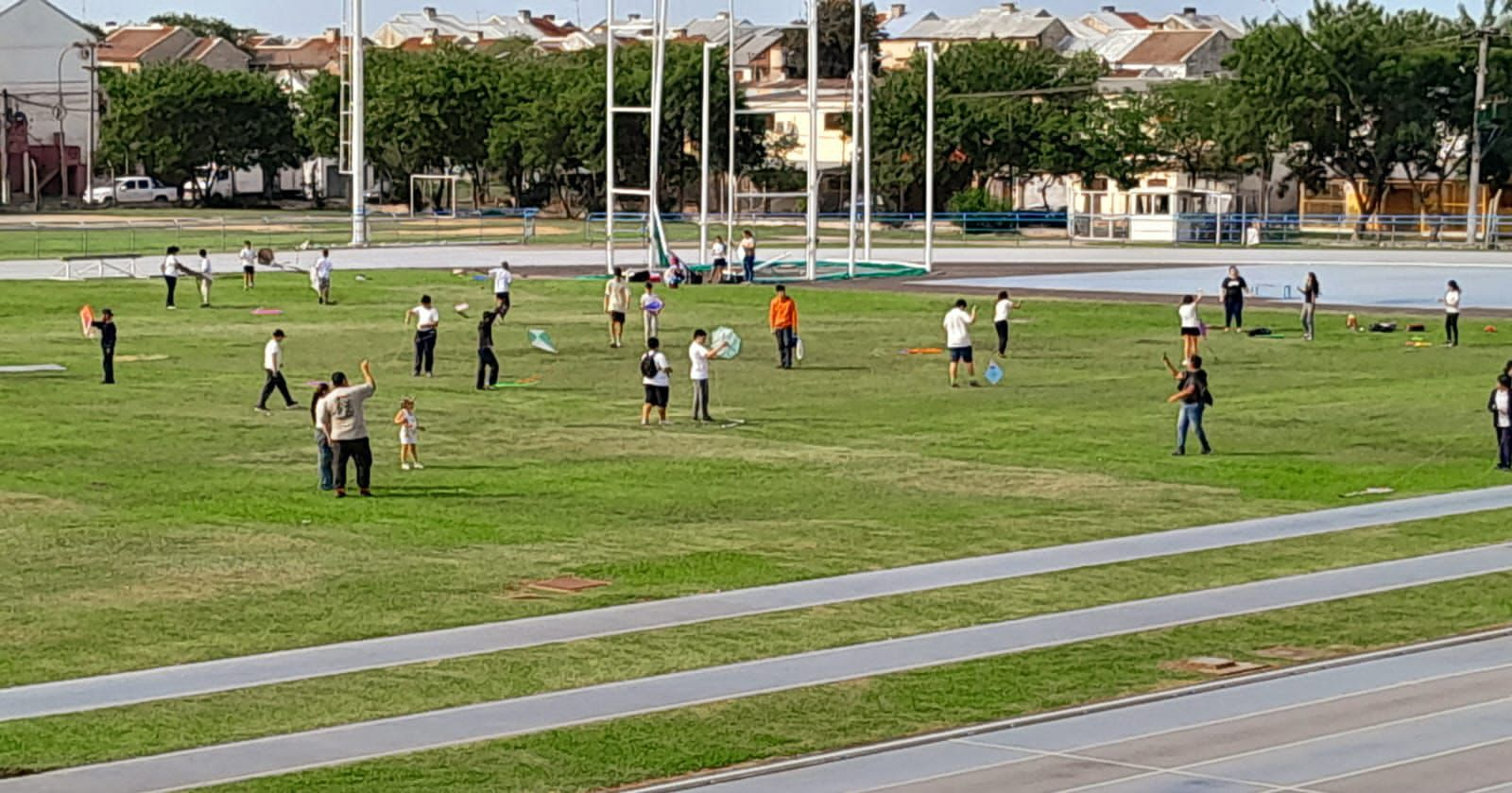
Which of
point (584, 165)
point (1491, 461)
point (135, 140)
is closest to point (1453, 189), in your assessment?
point (584, 165)

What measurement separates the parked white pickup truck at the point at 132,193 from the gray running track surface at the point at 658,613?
104875 millimetres

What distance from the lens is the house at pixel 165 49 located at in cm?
15925

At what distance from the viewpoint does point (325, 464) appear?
2625cm

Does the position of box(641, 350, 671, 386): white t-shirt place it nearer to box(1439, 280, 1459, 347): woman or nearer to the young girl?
the young girl

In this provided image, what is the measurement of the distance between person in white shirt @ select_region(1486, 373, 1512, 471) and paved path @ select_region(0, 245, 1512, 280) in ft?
145

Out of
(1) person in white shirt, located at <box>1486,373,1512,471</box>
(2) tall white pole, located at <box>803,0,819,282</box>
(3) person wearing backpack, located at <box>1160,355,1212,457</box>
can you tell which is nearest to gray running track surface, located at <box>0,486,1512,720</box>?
(1) person in white shirt, located at <box>1486,373,1512,471</box>

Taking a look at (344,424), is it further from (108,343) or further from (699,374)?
(108,343)

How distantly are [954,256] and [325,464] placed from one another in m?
55.5

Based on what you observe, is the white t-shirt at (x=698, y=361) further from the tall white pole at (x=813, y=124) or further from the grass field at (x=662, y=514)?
the tall white pole at (x=813, y=124)

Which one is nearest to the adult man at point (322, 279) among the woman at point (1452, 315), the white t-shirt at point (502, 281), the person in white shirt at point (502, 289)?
the person in white shirt at point (502, 289)

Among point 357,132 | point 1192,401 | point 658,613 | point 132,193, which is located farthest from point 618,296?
point 132,193

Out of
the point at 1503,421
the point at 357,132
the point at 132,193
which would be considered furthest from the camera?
the point at 132,193

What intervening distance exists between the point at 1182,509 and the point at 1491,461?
20.6 ft

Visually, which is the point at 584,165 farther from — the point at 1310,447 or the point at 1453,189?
the point at 1310,447
